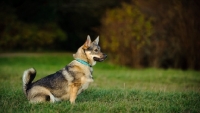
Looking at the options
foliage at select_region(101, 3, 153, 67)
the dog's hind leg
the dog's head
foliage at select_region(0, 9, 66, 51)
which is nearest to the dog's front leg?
the dog's hind leg

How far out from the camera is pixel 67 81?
882 cm

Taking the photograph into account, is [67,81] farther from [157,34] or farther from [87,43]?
[157,34]

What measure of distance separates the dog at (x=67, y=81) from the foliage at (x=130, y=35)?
597 inches

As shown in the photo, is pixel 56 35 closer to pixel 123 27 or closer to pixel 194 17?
pixel 123 27

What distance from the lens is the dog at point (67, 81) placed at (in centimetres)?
864

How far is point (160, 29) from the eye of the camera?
936 inches

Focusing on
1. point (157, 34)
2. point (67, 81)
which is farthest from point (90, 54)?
point (157, 34)

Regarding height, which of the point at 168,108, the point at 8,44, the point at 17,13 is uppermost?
the point at 17,13

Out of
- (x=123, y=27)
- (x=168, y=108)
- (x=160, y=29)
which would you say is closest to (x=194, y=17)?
(x=160, y=29)

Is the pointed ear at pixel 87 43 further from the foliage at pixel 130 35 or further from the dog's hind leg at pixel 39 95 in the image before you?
the foliage at pixel 130 35

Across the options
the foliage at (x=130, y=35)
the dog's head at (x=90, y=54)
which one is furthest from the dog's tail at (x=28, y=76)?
the foliage at (x=130, y=35)

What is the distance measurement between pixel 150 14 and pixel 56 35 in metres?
13.7

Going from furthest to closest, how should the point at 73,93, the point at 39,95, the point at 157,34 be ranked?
the point at 157,34, the point at 73,93, the point at 39,95

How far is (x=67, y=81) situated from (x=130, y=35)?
15.7 metres
